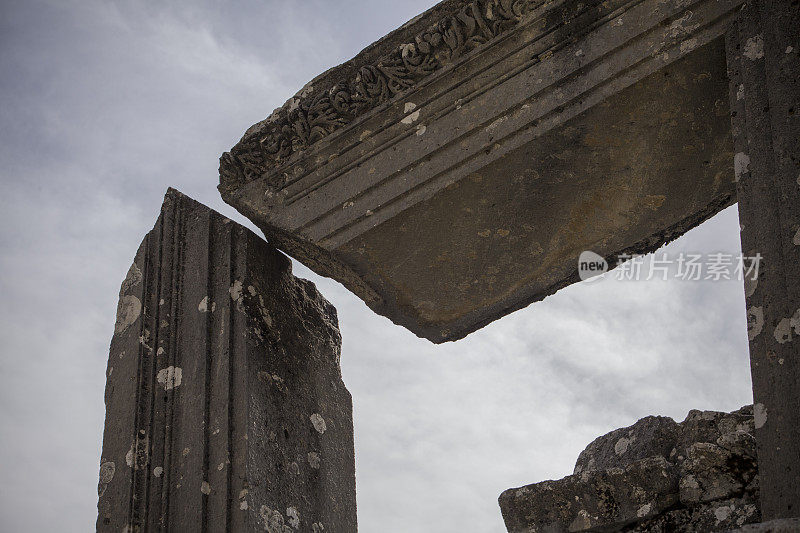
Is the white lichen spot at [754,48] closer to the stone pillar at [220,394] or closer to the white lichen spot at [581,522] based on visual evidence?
the white lichen spot at [581,522]

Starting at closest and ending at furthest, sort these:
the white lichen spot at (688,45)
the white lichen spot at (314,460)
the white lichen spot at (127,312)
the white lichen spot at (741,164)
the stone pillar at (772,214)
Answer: the stone pillar at (772,214), the white lichen spot at (741,164), the white lichen spot at (688,45), the white lichen spot at (314,460), the white lichen spot at (127,312)

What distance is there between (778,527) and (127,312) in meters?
2.91

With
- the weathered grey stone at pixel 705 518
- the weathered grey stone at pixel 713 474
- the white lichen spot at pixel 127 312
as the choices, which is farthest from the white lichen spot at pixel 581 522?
the white lichen spot at pixel 127 312

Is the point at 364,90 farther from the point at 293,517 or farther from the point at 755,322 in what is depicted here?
the point at 755,322

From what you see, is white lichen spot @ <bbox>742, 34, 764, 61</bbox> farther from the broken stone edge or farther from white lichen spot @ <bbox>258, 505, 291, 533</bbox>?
white lichen spot @ <bbox>258, 505, 291, 533</bbox>

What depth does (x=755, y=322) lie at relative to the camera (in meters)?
2.68

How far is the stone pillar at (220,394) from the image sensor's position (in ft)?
12.2

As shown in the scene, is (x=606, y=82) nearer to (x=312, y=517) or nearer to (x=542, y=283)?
(x=542, y=283)

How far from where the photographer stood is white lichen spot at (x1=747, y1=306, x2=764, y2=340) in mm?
2660

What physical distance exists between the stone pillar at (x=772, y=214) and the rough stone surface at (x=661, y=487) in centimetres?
96

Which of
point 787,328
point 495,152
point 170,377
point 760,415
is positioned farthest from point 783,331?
point 170,377

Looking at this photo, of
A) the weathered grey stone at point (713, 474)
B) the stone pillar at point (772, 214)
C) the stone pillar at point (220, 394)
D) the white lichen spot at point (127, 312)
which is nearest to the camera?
the stone pillar at point (772, 214)

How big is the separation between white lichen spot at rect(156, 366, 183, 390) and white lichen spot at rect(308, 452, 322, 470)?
0.59m

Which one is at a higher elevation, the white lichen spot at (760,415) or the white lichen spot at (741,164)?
the white lichen spot at (741,164)
